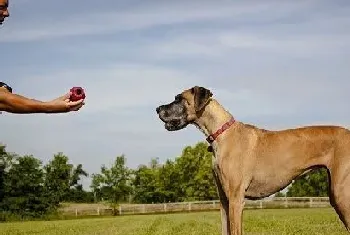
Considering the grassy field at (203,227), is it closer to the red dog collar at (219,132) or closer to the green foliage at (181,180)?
the red dog collar at (219,132)

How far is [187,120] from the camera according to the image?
9.12m

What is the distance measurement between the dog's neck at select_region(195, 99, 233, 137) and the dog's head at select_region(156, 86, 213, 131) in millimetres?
74

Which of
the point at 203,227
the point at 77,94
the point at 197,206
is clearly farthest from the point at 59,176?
the point at 77,94

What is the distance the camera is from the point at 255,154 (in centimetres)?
855

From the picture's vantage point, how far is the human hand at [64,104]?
4.10m

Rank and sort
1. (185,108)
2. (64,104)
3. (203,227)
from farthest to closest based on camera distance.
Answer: (203,227), (185,108), (64,104)

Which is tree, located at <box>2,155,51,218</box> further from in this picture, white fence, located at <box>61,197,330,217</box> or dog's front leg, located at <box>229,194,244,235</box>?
dog's front leg, located at <box>229,194,244,235</box>

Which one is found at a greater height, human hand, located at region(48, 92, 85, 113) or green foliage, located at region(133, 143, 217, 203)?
green foliage, located at region(133, 143, 217, 203)

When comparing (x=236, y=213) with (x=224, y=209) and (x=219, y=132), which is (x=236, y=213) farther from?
(x=219, y=132)

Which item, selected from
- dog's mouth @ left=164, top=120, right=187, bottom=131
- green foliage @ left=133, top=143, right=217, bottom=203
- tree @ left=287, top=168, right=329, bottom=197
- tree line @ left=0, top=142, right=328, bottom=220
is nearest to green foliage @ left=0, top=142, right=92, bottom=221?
tree line @ left=0, top=142, right=328, bottom=220

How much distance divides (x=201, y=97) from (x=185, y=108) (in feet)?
1.08

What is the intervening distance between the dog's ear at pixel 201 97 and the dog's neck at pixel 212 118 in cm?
9

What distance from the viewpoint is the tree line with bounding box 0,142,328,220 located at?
71625mm

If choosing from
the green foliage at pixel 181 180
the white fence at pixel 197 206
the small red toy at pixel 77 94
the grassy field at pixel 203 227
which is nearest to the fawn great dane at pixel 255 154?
the small red toy at pixel 77 94
